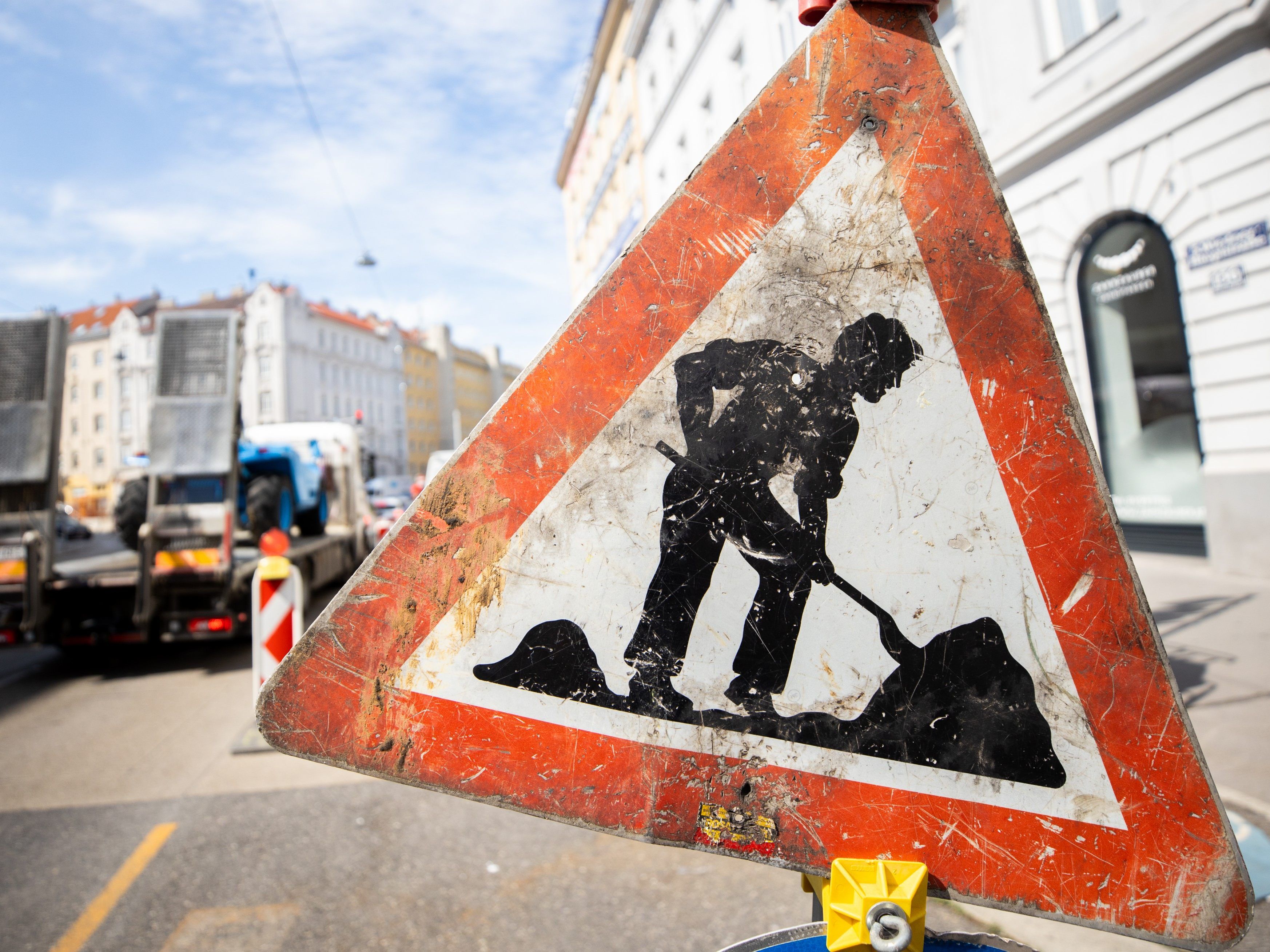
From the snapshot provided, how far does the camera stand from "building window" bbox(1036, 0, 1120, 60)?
9.84 m

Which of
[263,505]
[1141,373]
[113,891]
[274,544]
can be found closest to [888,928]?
[113,891]

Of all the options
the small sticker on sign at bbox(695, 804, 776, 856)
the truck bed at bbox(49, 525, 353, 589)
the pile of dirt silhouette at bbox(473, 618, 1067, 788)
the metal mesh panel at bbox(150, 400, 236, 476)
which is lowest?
the truck bed at bbox(49, 525, 353, 589)

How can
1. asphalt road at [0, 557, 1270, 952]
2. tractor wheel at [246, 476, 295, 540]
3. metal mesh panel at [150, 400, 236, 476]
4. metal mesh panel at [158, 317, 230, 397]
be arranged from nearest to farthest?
asphalt road at [0, 557, 1270, 952]
metal mesh panel at [150, 400, 236, 476]
metal mesh panel at [158, 317, 230, 397]
tractor wheel at [246, 476, 295, 540]

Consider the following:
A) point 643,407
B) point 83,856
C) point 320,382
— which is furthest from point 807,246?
point 320,382

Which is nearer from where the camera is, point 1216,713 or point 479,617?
point 479,617

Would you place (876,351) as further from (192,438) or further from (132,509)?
(132,509)

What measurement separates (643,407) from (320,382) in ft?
258

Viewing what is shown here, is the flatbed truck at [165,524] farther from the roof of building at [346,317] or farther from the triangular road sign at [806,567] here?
the roof of building at [346,317]

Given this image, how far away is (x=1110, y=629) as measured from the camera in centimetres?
97

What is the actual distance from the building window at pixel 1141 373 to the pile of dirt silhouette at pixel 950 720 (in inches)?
413

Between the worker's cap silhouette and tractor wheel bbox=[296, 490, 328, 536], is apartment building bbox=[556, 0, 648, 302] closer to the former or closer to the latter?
tractor wheel bbox=[296, 490, 328, 536]

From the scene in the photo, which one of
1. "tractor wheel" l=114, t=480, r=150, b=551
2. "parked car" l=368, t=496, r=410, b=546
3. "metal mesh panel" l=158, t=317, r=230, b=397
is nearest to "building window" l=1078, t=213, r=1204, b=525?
"metal mesh panel" l=158, t=317, r=230, b=397

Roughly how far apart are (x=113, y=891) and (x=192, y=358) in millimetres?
5802

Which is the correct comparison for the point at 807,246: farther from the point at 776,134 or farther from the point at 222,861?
the point at 222,861
